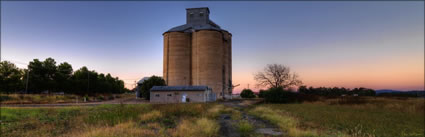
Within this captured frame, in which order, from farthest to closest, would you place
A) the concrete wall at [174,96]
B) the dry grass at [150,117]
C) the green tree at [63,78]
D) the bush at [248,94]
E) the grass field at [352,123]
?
the bush at [248,94] < the green tree at [63,78] < the concrete wall at [174,96] < the dry grass at [150,117] < the grass field at [352,123]

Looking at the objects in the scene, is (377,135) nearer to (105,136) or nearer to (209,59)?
(105,136)

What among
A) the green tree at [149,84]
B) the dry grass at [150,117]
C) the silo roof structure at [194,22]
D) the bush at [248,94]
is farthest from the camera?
the bush at [248,94]

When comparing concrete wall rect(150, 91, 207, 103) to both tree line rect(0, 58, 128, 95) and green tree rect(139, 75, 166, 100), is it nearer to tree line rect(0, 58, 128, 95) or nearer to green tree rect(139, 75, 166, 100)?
green tree rect(139, 75, 166, 100)

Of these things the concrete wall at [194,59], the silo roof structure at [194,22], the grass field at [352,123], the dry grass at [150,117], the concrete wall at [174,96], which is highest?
the silo roof structure at [194,22]

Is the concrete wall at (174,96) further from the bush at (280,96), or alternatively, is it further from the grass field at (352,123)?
the grass field at (352,123)

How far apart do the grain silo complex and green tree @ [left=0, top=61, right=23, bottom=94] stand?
37.4 meters

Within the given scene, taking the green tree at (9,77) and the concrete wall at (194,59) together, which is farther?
the concrete wall at (194,59)

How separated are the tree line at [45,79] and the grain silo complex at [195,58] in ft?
82.8

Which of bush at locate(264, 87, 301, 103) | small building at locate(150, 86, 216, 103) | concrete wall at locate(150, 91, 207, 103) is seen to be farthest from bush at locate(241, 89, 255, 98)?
concrete wall at locate(150, 91, 207, 103)

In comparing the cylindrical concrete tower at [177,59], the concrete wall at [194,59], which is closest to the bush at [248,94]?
the concrete wall at [194,59]

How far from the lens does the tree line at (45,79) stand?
53.6 meters

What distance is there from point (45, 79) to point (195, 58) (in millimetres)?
40999

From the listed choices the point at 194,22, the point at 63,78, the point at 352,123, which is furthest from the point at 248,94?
the point at 352,123

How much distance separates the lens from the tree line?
53625 millimetres
